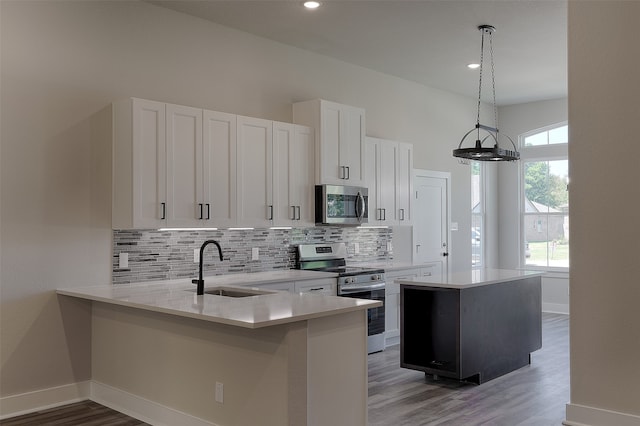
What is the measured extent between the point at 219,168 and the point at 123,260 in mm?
1134

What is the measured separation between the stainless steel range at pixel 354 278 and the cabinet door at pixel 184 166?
1.72 m

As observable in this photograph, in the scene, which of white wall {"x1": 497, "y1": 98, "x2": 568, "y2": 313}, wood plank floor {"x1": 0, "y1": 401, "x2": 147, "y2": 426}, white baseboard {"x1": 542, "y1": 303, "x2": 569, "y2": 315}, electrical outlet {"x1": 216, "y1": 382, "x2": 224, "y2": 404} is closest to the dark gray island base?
electrical outlet {"x1": 216, "y1": 382, "x2": 224, "y2": 404}

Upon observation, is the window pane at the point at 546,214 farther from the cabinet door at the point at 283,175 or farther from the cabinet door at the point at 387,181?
the cabinet door at the point at 283,175

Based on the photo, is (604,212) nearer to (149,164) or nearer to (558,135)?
(149,164)

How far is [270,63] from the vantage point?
6.20 m

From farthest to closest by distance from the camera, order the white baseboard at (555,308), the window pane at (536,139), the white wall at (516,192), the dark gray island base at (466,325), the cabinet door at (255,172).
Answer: the window pane at (536,139) < the white wall at (516,192) < the white baseboard at (555,308) < the cabinet door at (255,172) < the dark gray island base at (466,325)

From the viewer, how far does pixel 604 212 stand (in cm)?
345

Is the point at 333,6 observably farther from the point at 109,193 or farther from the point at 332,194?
the point at 109,193

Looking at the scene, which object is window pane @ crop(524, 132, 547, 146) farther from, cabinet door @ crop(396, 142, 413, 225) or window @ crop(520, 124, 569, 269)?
cabinet door @ crop(396, 142, 413, 225)

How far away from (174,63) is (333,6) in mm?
1538

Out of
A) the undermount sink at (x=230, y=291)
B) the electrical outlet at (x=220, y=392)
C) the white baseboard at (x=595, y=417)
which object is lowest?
the white baseboard at (x=595, y=417)

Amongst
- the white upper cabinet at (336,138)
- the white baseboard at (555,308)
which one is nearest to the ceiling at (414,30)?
the white upper cabinet at (336,138)

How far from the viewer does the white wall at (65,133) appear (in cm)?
435

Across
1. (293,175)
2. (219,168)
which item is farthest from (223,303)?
(293,175)
